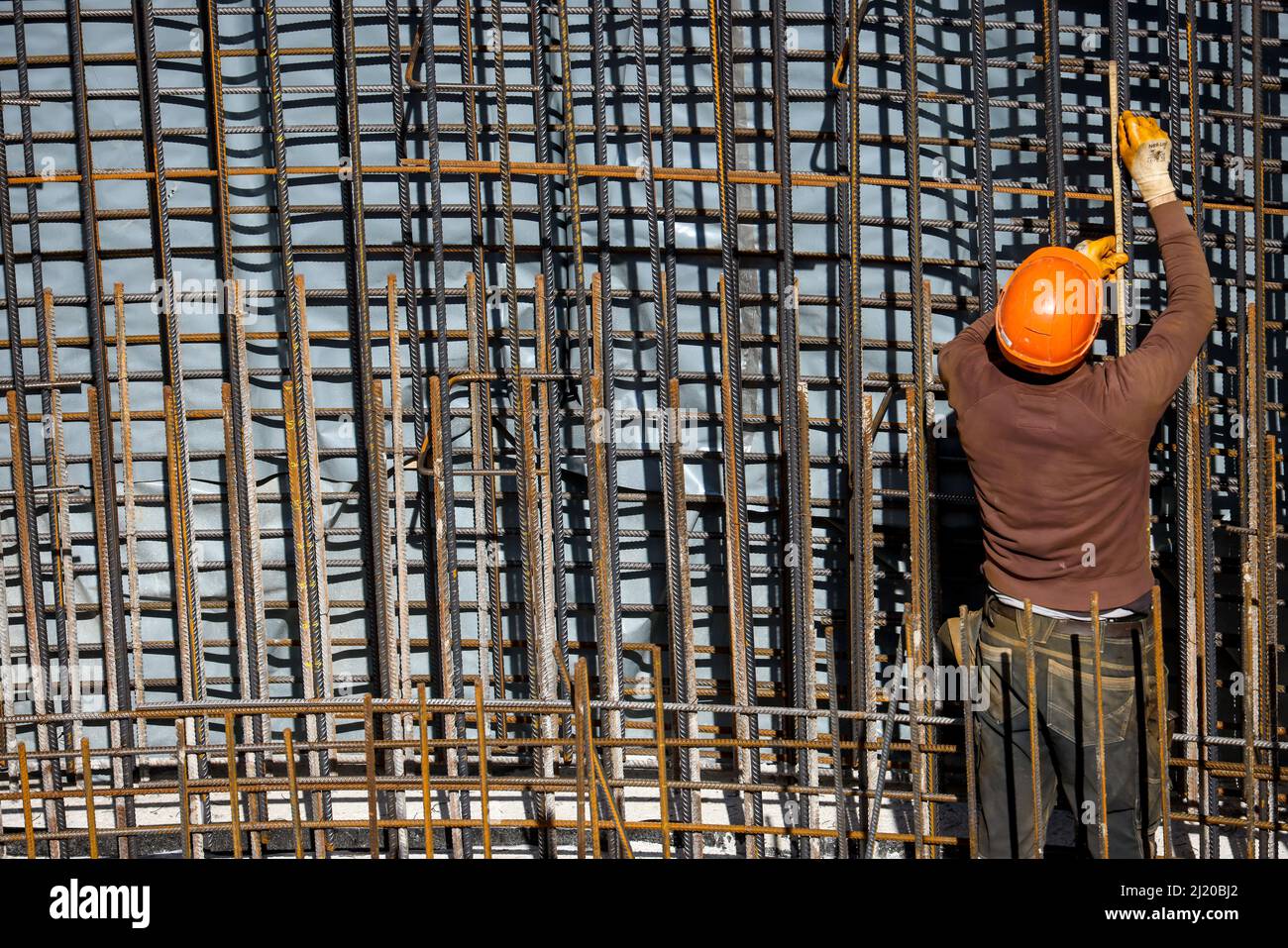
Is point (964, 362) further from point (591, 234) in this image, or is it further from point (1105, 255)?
point (591, 234)

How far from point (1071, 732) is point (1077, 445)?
1.07m

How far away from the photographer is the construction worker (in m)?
4.20

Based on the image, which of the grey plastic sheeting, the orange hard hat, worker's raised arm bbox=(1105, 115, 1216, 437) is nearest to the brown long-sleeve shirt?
worker's raised arm bbox=(1105, 115, 1216, 437)

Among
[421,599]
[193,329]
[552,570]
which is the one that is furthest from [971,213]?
[193,329]

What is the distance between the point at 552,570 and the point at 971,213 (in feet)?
9.55

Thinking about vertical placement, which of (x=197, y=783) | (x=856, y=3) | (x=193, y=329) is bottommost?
(x=197, y=783)

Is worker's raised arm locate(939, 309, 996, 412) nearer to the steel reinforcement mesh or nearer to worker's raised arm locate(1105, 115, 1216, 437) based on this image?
worker's raised arm locate(1105, 115, 1216, 437)

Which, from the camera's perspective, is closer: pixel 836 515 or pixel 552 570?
pixel 552 570

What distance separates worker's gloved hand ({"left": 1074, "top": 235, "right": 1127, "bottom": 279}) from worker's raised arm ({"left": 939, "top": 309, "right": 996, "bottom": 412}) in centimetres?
44

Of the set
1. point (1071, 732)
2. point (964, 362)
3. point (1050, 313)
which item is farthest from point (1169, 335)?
point (1071, 732)

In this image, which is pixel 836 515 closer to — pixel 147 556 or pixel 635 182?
pixel 635 182

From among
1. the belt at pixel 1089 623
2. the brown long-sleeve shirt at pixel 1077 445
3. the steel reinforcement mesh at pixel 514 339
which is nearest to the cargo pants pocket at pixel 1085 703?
the belt at pixel 1089 623

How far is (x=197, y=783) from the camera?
504cm

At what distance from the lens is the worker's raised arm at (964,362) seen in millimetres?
4457
